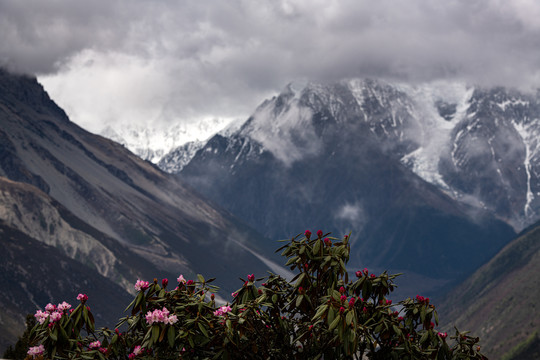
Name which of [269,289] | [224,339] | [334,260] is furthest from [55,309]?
[334,260]

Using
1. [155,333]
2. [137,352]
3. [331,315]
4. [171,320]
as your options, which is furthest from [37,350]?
[331,315]

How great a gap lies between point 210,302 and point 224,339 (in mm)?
2392

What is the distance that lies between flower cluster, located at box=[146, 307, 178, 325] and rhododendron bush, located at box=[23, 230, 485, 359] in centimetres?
3

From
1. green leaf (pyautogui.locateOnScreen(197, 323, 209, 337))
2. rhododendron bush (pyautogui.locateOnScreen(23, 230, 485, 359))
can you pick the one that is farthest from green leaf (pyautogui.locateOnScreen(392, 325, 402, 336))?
green leaf (pyautogui.locateOnScreen(197, 323, 209, 337))

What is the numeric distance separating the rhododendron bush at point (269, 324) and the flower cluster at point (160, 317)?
1.4 inches

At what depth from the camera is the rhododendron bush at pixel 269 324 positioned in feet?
86.1

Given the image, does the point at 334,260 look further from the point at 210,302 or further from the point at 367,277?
the point at 210,302

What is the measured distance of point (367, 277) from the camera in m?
30.0

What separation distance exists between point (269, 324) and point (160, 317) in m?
5.44

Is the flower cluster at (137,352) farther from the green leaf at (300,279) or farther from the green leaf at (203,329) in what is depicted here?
the green leaf at (300,279)

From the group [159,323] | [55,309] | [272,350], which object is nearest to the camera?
[159,323]

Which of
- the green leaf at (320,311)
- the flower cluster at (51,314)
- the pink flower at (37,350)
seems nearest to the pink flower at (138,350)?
the flower cluster at (51,314)

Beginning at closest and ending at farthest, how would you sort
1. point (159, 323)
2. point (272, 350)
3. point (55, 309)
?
point (159, 323) < point (55, 309) < point (272, 350)

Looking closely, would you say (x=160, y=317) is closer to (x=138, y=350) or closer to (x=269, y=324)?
(x=138, y=350)
